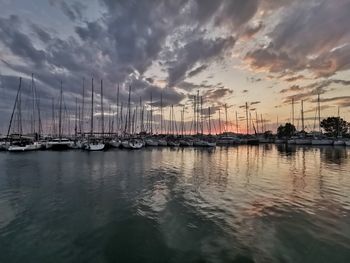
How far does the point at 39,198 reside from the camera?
1580 centimetres

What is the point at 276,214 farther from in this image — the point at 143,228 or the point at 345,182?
the point at 345,182

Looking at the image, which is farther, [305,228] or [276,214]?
[276,214]

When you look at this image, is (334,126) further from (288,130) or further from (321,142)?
(321,142)

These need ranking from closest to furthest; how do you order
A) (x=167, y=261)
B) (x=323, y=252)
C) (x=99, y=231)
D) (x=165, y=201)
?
(x=167, y=261) → (x=323, y=252) → (x=99, y=231) → (x=165, y=201)

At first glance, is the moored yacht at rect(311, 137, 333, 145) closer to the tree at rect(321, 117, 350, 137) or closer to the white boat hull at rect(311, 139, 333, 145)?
the white boat hull at rect(311, 139, 333, 145)

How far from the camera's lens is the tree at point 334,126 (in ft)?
411

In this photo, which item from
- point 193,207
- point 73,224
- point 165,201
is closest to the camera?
point 73,224

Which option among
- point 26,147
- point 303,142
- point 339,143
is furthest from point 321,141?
point 26,147

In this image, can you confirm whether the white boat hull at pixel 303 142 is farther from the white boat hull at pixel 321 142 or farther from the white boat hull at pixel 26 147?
the white boat hull at pixel 26 147

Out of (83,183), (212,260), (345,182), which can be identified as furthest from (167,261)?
(345,182)

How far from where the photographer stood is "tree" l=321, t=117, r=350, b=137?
125219 mm

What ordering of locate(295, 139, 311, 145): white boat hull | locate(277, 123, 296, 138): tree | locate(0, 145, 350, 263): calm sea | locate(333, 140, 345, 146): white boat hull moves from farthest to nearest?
1. locate(277, 123, 296, 138): tree
2. locate(295, 139, 311, 145): white boat hull
3. locate(333, 140, 345, 146): white boat hull
4. locate(0, 145, 350, 263): calm sea

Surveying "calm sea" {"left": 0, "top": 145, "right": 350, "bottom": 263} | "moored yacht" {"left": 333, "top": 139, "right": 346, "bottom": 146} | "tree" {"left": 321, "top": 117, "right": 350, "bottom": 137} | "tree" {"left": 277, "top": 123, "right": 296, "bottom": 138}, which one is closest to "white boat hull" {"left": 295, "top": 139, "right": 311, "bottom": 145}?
"moored yacht" {"left": 333, "top": 139, "right": 346, "bottom": 146}

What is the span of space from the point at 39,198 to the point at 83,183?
16.7 ft
